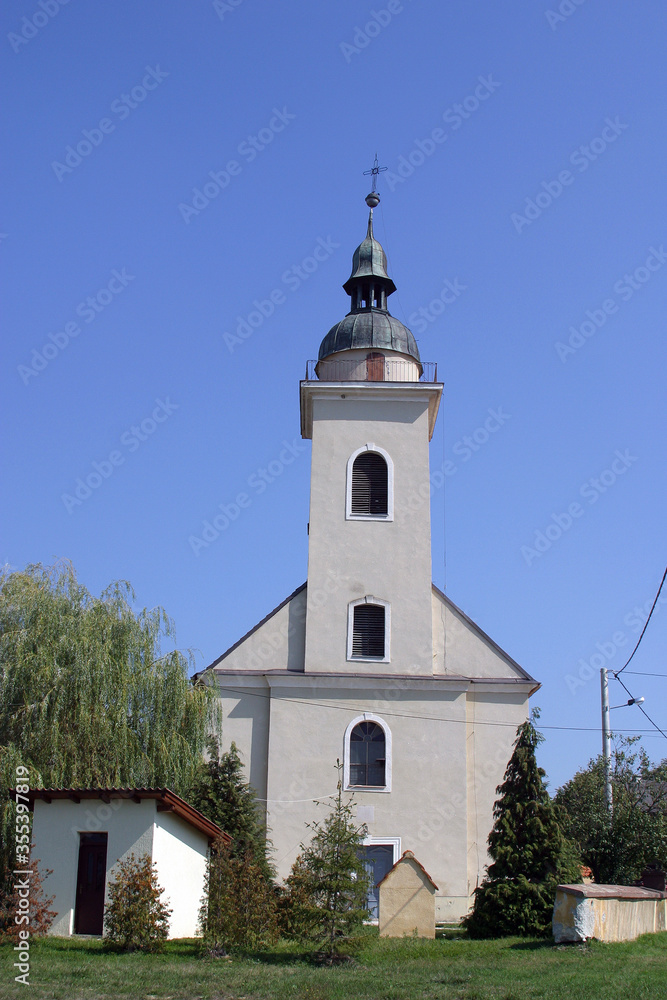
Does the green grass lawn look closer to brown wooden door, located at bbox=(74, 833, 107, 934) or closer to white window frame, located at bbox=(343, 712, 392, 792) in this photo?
brown wooden door, located at bbox=(74, 833, 107, 934)

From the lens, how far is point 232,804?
21578mm

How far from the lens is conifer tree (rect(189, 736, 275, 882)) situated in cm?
2108

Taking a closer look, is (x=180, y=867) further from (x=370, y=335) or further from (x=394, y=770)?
(x=370, y=335)

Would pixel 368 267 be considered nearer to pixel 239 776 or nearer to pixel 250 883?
pixel 239 776

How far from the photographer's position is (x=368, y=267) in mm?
29844

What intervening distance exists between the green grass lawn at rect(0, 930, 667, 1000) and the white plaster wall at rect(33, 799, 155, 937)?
2.86 feet

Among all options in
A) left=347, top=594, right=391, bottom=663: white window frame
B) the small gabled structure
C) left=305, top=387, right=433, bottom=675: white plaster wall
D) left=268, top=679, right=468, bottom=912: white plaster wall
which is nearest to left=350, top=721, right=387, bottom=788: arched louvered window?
left=268, top=679, right=468, bottom=912: white plaster wall

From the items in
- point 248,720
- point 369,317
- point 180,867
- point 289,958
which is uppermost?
point 369,317

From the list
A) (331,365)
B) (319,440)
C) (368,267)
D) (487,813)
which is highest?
(368,267)

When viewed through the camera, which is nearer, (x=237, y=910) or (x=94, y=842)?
(x=237, y=910)

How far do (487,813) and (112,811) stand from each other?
1030 cm

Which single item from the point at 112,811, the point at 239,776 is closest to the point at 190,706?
the point at 239,776

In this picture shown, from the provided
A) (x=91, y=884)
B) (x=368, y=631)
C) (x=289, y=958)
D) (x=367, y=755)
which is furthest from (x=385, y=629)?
(x=289, y=958)

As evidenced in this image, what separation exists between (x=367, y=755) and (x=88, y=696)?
7.38 metres
